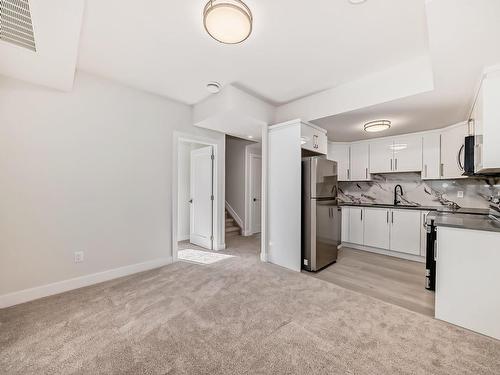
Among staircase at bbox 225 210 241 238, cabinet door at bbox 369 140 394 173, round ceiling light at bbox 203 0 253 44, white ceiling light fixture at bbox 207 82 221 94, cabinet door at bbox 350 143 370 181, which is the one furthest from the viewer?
staircase at bbox 225 210 241 238

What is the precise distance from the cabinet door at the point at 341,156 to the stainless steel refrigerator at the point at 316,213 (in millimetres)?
1498

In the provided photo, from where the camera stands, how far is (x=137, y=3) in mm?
1728

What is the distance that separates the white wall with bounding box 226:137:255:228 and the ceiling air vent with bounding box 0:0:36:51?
14.3ft

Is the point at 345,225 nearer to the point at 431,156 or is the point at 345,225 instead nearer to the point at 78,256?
the point at 431,156

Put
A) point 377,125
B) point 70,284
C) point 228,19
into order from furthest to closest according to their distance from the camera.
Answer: point 377,125
point 70,284
point 228,19

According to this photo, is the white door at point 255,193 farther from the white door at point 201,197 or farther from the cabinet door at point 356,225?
the cabinet door at point 356,225

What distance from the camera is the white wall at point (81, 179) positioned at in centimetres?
230

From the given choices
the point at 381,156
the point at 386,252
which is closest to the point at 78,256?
the point at 386,252

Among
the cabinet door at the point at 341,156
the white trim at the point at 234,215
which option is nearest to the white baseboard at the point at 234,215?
the white trim at the point at 234,215

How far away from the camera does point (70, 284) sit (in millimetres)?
2604

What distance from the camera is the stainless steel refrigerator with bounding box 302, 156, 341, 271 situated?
10.6ft

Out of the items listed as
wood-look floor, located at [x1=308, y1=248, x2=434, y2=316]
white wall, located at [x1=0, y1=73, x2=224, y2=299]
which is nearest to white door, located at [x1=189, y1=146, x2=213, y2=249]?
white wall, located at [x1=0, y1=73, x2=224, y2=299]

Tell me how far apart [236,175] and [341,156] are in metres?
2.74

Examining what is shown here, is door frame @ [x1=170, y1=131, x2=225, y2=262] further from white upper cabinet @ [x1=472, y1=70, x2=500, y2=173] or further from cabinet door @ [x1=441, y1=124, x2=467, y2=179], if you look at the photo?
→ cabinet door @ [x1=441, y1=124, x2=467, y2=179]
